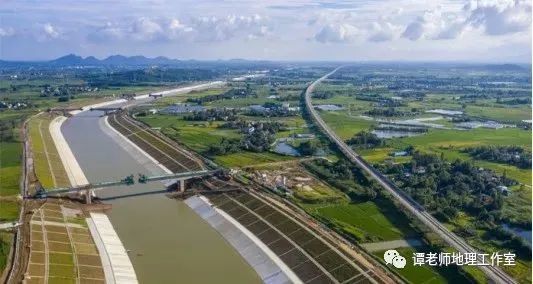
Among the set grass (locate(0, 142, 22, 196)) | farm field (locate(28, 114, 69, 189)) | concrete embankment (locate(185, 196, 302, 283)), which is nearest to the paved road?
concrete embankment (locate(185, 196, 302, 283))

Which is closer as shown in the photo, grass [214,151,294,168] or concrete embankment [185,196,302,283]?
concrete embankment [185,196,302,283]

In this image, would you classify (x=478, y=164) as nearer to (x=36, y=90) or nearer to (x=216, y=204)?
(x=216, y=204)

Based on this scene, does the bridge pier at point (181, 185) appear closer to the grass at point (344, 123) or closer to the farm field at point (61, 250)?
the farm field at point (61, 250)

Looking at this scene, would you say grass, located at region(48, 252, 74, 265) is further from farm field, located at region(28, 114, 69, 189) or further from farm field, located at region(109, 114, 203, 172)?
farm field, located at region(109, 114, 203, 172)

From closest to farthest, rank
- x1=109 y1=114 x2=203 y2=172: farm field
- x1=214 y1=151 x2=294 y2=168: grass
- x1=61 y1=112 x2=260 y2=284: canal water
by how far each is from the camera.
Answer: x1=61 y1=112 x2=260 y2=284: canal water
x1=214 y1=151 x2=294 y2=168: grass
x1=109 y1=114 x2=203 y2=172: farm field

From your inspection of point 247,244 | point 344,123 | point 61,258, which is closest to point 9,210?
point 61,258

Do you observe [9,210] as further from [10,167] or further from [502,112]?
[502,112]

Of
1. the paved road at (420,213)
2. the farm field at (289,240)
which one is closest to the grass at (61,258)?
the farm field at (289,240)
